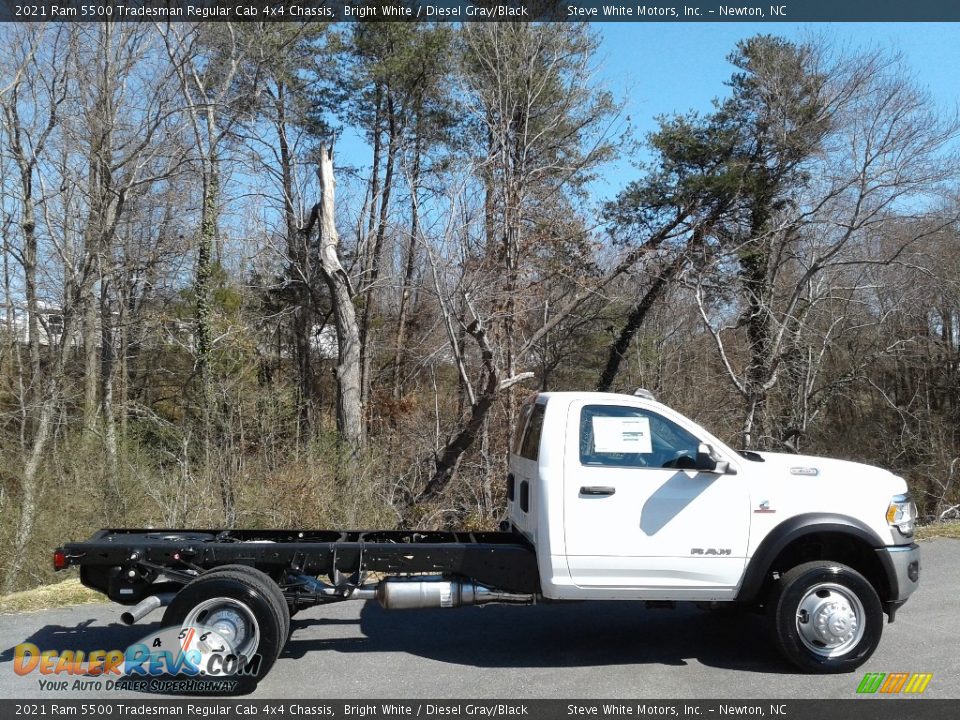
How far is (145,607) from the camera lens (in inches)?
227

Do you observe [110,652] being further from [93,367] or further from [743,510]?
[93,367]

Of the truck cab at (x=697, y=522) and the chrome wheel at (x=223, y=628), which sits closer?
the chrome wheel at (x=223, y=628)

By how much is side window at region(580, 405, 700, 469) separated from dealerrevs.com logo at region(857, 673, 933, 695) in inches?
70.6

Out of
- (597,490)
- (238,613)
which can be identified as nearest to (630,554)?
(597,490)

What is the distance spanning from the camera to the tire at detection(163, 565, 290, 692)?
570cm

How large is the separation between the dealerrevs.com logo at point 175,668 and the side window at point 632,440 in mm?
2688

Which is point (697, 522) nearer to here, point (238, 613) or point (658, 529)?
point (658, 529)

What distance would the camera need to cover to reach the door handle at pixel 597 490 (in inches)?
234

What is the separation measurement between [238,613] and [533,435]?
2.44m

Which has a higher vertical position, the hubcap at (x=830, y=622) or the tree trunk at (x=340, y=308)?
the tree trunk at (x=340, y=308)

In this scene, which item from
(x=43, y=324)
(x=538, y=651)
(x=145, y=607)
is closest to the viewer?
(x=145, y=607)

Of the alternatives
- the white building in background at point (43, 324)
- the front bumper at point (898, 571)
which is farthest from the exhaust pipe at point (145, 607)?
the white building in background at point (43, 324)

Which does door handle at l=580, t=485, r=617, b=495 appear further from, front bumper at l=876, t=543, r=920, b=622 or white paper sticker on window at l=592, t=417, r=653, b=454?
front bumper at l=876, t=543, r=920, b=622

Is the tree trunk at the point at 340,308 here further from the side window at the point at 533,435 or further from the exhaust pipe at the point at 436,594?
the exhaust pipe at the point at 436,594
